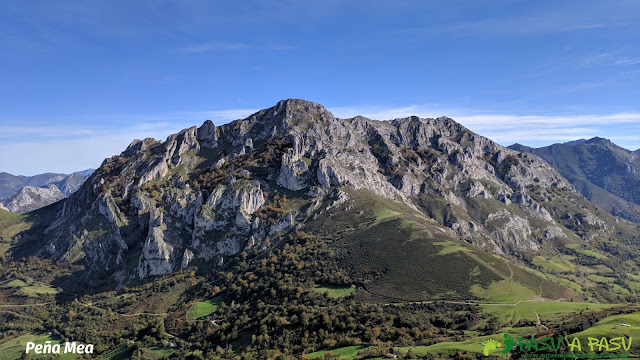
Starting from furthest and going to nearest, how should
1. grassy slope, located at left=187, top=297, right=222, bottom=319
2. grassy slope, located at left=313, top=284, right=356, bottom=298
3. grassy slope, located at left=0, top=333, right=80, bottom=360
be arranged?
grassy slope, located at left=187, top=297, right=222, bottom=319, grassy slope, located at left=313, top=284, right=356, bottom=298, grassy slope, located at left=0, top=333, right=80, bottom=360

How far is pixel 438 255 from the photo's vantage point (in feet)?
492

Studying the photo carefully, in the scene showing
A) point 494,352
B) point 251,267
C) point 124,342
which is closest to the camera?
point 494,352

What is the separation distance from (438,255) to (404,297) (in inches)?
1206

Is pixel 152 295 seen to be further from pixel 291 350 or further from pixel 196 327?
pixel 291 350

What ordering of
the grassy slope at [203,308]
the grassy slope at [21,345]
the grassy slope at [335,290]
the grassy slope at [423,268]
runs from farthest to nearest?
the grassy slope at [203,308], the grassy slope at [335,290], the grassy slope at [21,345], the grassy slope at [423,268]

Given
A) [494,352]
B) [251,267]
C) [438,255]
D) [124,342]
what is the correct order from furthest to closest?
[251,267], [438,255], [124,342], [494,352]

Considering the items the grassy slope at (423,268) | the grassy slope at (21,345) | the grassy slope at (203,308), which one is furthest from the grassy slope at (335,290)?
the grassy slope at (21,345)

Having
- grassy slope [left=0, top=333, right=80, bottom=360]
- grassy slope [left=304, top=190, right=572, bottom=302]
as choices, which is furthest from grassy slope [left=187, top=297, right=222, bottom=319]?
grassy slope [left=304, top=190, right=572, bottom=302]

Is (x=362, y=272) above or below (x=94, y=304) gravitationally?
above

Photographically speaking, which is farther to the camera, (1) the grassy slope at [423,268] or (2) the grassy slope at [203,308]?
(2) the grassy slope at [203,308]

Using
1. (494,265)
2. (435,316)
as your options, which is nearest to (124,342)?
(435,316)

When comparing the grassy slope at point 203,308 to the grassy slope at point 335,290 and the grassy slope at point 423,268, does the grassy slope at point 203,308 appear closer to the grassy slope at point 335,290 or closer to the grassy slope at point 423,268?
the grassy slope at point 335,290

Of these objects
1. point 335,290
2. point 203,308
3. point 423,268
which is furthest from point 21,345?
point 423,268

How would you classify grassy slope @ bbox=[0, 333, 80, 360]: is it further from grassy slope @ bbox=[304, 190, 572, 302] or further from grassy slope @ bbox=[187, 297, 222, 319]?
grassy slope @ bbox=[304, 190, 572, 302]
